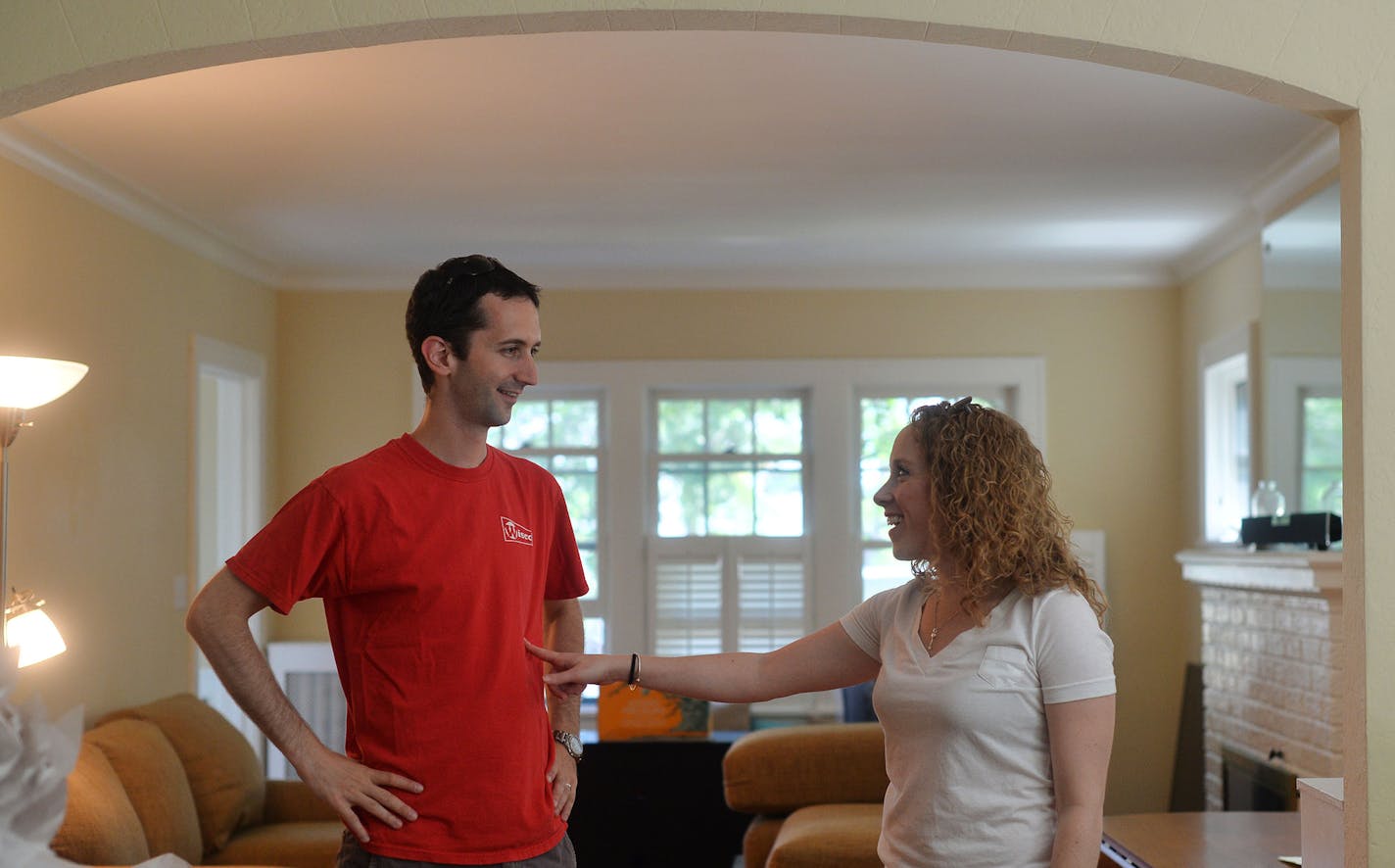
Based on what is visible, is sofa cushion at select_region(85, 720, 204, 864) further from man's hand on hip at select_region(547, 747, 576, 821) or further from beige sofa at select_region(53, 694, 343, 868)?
man's hand on hip at select_region(547, 747, 576, 821)

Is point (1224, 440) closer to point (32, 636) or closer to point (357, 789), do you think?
point (32, 636)

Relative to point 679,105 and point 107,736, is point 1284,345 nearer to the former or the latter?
point 679,105

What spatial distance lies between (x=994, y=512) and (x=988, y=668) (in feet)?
0.73

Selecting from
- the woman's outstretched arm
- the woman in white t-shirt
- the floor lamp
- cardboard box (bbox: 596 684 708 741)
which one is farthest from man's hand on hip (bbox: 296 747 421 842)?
cardboard box (bbox: 596 684 708 741)

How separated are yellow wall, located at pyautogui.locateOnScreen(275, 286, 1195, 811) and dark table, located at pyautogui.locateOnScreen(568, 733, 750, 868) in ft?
5.64

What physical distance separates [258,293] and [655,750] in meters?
2.76

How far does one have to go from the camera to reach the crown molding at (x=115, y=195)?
4.25m

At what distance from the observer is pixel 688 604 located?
6.84 meters

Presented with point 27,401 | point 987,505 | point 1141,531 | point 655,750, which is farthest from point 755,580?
point 987,505

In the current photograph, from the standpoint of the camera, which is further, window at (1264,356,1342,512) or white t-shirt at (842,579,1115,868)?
window at (1264,356,1342,512)

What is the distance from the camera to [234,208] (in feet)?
17.8

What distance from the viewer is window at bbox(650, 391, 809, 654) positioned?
6.82m

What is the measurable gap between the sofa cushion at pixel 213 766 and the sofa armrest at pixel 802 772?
5.38ft

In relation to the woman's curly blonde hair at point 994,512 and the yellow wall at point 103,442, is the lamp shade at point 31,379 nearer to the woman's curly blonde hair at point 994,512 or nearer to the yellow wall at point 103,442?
the yellow wall at point 103,442
